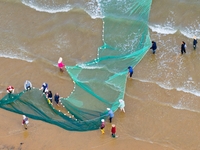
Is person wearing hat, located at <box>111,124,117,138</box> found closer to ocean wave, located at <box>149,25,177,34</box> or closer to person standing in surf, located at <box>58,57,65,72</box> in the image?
person standing in surf, located at <box>58,57,65,72</box>

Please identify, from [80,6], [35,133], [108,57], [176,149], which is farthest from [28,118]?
[80,6]

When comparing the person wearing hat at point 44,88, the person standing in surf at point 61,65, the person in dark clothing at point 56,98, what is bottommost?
the person in dark clothing at point 56,98

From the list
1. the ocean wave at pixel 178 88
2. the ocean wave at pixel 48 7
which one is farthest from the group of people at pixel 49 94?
the ocean wave at pixel 48 7

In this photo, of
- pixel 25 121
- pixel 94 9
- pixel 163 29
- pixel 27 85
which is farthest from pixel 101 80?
pixel 94 9

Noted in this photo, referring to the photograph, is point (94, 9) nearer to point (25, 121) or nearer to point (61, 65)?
point (61, 65)

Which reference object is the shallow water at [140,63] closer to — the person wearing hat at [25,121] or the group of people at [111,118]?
the group of people at [111,118]

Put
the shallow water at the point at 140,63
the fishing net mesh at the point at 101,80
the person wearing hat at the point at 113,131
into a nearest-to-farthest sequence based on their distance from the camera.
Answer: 1. the person wearing hat at the point at 113,131
2. the shallow water at the point at 140,63
3. the fishing net mesh at the point at 101,80

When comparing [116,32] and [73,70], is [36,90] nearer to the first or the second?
[73,70]

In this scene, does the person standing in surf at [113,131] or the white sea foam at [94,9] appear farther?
the white sea foam at [94,9]

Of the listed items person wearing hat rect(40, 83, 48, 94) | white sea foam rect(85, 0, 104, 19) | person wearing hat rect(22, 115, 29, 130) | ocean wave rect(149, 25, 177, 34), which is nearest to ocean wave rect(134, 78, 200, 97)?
ocean wave rect(149, 25, 177, 34)
